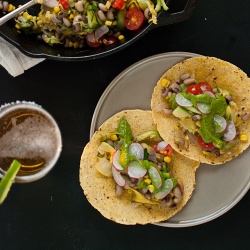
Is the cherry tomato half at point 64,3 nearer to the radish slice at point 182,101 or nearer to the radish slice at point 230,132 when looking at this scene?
the radish slice at point 182,101

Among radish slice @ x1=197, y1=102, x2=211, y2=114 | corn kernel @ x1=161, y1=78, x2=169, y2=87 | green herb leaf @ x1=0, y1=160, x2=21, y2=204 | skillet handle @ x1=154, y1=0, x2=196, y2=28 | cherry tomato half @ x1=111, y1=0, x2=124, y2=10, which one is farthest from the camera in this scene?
corn kernel @ x1=161, y1=78, x2=169, y2=87

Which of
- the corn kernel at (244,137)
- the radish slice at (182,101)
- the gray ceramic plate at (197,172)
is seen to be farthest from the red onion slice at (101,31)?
the corn kernel at (244,137)

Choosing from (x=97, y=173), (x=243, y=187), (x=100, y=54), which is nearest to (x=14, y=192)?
(x=97, y=173)

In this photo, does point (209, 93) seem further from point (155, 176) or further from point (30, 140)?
point (30, 140)

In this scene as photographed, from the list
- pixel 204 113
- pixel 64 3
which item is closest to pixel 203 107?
pixel 204 113

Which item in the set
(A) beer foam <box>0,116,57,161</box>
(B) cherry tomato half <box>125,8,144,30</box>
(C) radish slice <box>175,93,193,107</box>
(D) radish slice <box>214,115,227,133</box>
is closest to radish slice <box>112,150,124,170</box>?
(A) beer foam <box>0,116,57,161</box>

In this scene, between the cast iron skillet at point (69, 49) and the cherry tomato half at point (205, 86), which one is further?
the cherry tomato half at point (205, 86)

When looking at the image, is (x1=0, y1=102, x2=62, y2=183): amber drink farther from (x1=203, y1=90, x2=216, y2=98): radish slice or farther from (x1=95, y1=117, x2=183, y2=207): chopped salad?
(x1=203, y1=90, x2=216, y2=98): radish slice
